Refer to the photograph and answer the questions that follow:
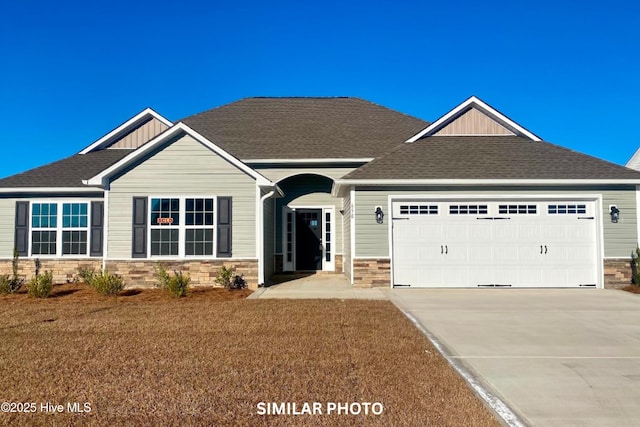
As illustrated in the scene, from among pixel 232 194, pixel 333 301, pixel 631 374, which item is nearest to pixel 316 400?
pixel 631 374

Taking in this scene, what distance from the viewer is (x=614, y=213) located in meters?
13.0

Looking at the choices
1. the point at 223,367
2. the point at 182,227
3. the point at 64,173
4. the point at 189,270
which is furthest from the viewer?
the point at 64,173

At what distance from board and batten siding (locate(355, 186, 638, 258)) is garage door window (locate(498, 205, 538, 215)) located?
351mm

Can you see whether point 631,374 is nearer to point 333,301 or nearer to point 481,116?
point 333,301

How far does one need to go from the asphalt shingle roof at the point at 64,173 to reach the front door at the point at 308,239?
7021 mm

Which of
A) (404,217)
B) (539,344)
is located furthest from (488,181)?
(539,344)

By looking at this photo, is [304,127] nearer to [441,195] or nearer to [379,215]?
[379,215]

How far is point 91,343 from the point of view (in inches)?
256

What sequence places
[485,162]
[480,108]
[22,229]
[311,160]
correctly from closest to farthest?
[485,162] < [22,229] < [480,108] < [311,160]

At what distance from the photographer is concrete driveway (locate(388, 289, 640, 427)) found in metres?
4.42

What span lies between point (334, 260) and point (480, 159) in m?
6.39

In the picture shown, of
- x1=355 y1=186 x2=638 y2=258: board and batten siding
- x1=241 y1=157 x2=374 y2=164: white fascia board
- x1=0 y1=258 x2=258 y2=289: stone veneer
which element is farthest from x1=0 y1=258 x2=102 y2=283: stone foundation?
x1=355 y1=186 x2=638 y2=258: board and batten siding

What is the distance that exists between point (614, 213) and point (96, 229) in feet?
49.3

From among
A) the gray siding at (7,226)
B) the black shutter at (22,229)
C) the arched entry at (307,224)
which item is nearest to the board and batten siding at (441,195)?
the arched entry at (307,224)
